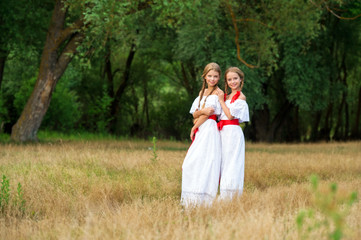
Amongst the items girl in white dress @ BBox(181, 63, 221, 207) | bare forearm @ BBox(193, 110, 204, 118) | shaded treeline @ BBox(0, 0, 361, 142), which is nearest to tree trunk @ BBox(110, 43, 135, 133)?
shaded treeline @ BBox(0, 0, 361, 142)

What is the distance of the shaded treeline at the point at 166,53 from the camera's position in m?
15.8

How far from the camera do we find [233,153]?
21.3 feet

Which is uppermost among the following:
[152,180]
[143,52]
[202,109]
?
[143,52]

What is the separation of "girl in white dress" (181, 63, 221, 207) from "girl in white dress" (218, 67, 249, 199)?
0.09m

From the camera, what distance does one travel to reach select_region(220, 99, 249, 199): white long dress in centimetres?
643

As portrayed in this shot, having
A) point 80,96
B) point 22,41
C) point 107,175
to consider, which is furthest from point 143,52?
point 107,175

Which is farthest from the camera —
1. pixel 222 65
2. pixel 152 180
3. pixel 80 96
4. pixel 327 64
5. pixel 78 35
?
pixel 80 96

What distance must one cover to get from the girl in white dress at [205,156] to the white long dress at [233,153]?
0.31 feet

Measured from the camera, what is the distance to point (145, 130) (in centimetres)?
2633

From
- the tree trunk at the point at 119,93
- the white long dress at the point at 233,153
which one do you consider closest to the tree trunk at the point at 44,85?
the white long dress at the point at 233,153

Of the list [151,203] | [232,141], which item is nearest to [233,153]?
[232,141]

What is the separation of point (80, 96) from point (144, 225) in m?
25.6

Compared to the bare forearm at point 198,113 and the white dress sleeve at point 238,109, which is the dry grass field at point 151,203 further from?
the bare forearm at point 198,113

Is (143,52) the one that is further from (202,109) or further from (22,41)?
(202,109)
